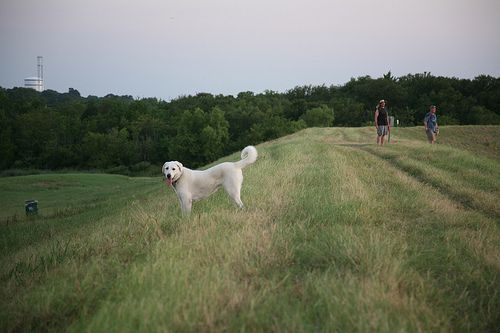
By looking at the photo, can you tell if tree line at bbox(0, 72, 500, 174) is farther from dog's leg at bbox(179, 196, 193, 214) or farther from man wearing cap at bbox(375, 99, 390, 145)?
dog's leg at bbox(179, 196, 193, 214)

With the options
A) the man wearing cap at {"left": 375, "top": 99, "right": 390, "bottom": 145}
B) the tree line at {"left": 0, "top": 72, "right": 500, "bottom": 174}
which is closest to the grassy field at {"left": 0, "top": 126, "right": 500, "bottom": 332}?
the man wearing cap at {"left": 375, "top": 99, "right": 390, "bottom": 145}

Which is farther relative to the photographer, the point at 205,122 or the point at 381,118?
the point at 205,122

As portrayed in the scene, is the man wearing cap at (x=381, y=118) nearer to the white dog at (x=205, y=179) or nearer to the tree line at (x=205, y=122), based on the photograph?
the white dog at (x=205, y=179)

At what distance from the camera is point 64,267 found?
15.9 feet

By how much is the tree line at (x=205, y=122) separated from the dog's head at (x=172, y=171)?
7028 cm

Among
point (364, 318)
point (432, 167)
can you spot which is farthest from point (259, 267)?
point (432, 167)

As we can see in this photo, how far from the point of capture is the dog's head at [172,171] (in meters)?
7.74

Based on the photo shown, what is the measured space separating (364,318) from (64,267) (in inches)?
142

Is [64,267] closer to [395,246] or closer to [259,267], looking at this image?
[259,267]

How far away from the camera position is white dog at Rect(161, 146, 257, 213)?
7.93m

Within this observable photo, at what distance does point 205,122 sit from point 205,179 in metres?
77.9

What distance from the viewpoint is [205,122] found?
8500 cm

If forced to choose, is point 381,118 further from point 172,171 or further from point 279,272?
point 279,272

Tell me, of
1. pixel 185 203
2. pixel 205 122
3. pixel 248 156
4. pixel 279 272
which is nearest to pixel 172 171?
pixel 185 203
